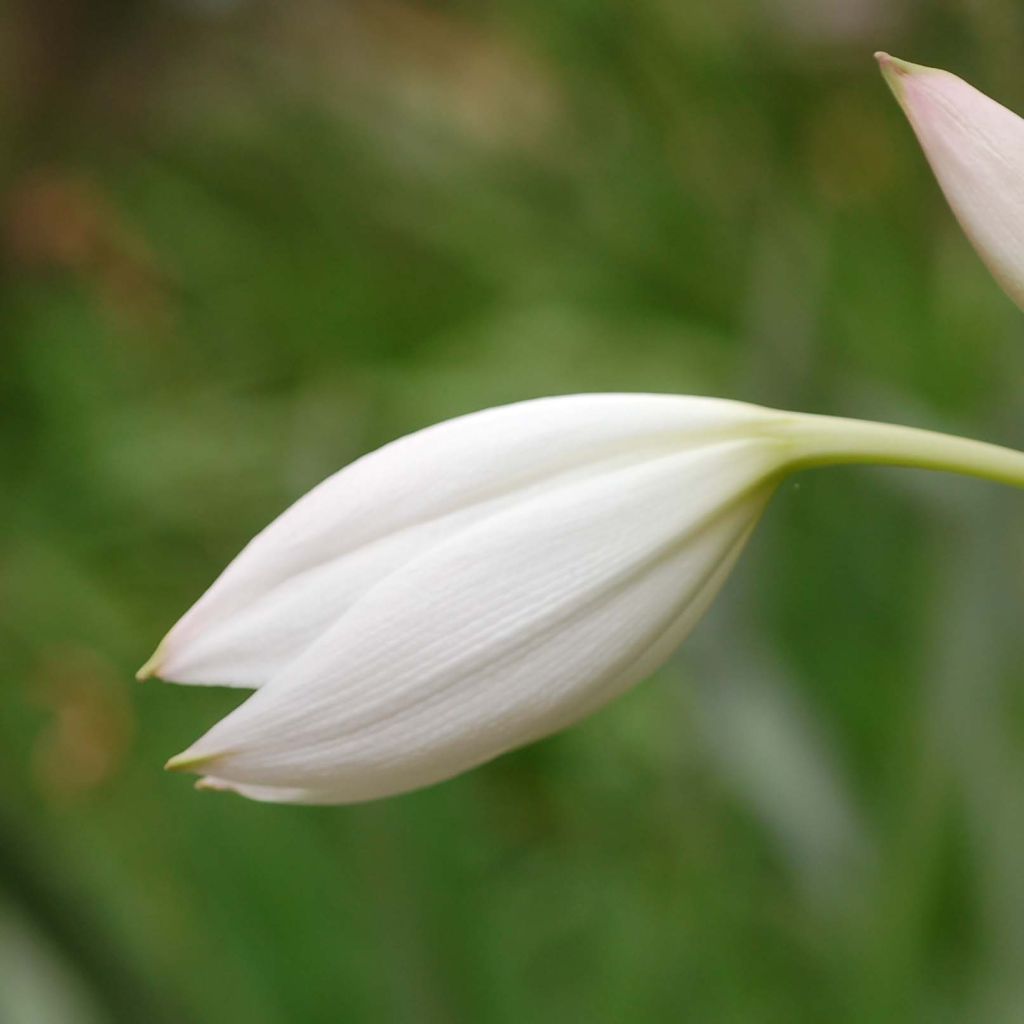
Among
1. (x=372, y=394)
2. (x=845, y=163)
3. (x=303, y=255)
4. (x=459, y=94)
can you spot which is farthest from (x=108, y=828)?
(x=459, y=94)

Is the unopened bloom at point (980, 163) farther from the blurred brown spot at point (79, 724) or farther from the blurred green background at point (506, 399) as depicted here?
the blurred brown spot at point (79, 724)

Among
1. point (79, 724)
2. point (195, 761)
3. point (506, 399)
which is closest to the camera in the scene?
point (195, 761)

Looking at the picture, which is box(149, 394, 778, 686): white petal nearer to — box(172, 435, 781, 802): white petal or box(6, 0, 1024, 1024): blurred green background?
box(172, 435, 781, 802): white petal

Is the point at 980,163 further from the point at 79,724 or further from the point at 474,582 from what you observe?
the point at 79,724

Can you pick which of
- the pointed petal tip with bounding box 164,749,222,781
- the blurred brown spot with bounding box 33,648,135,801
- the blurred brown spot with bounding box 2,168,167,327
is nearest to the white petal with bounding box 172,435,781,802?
the pointed petal tip with bounding box 164,749,222,781

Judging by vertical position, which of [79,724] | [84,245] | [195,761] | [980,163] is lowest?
[79,724]

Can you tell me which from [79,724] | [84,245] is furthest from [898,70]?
[84,245]
